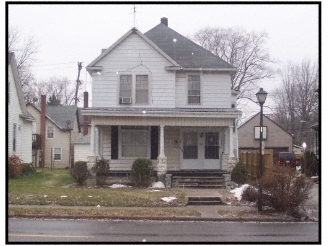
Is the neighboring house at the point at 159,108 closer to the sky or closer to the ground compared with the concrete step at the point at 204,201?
closer to the sky

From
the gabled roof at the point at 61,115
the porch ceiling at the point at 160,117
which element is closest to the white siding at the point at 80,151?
the gabled roof at the point at 61,115

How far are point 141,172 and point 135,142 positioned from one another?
2.83m

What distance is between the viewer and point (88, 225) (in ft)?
41.6

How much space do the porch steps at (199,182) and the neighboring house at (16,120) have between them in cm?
978

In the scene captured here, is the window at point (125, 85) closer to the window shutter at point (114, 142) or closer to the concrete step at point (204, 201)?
the window shutter at point (114, 142)

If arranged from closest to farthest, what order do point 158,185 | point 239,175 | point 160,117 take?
point 158,185
point 239,175
point 160,117

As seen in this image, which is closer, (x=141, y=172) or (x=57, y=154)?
(x=141, y=172)

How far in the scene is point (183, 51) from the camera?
26.0 m

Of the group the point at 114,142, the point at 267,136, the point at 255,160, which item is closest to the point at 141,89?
the point at 114,142

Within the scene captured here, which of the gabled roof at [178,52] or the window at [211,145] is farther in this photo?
the window at [211,145]

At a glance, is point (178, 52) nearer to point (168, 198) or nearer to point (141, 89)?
point (141, 89)

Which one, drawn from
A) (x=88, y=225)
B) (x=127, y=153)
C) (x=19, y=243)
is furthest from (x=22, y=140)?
(x=19, y=243)

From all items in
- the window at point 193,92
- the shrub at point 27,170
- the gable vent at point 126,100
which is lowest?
the shrub at point 27,170

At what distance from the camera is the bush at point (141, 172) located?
22094 millimetres
